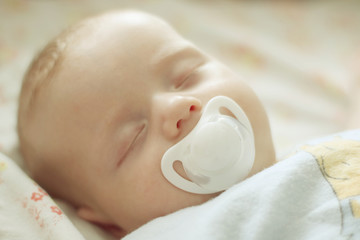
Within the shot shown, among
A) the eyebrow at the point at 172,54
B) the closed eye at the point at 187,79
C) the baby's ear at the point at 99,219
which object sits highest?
the eyebrow at the point at 172,54

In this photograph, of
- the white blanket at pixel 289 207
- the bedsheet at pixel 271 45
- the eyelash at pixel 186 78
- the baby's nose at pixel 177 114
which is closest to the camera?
the white blanket at pixel 289 207

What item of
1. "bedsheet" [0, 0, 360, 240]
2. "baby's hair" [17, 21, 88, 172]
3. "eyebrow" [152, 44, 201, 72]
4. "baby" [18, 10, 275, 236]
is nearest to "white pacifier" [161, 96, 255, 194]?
"baby" [18, 10, 275, 236]

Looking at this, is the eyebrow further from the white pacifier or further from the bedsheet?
the bedsheet

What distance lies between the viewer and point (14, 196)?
863 mm

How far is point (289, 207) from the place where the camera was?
A: 0.70 m

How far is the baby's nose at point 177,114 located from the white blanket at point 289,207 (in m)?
0.15

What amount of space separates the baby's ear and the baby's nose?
0.96 feet

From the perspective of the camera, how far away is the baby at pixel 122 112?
0.81m

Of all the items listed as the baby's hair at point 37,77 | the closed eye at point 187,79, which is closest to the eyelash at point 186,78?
the closed eye at point 187,79

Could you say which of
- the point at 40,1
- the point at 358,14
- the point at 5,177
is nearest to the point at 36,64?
Result: the point at 5,177

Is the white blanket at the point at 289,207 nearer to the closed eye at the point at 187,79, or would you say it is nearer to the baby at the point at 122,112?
the baby at the point at 122,112

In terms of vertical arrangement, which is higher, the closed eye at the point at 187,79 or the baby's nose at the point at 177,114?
the closed eye at the point at 187,79

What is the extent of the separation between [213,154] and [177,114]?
4.2 inches

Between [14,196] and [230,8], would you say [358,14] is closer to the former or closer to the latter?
[230,8]
